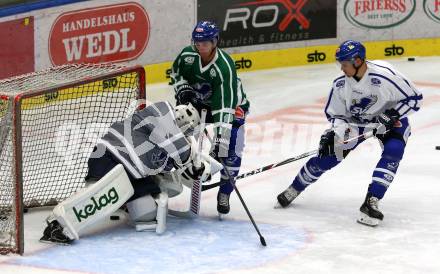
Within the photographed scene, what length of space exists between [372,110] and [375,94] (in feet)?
0.39

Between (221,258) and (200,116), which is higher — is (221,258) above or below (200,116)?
below

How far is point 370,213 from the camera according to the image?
4.88 meters

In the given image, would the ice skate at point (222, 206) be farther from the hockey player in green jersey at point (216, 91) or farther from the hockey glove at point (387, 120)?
the hockey glove at point (387, 120)

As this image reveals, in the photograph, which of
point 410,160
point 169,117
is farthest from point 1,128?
point 410,160

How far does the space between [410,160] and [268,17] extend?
9.93ft

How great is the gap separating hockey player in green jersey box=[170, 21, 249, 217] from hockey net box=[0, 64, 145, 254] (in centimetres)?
31

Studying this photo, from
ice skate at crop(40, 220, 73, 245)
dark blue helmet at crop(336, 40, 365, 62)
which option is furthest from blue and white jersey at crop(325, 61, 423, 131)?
ice skate at crop(40, 220, 73, 245)

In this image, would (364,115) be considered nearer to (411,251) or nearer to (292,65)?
(411,251)

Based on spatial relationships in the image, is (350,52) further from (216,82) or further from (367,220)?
(367,220)

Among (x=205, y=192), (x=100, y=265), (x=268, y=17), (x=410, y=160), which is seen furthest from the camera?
(x=268, y=17)

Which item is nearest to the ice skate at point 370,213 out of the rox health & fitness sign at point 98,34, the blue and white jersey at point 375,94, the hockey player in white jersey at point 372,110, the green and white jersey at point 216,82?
the hockey player in white jersey at point 372,110

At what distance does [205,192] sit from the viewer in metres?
5.75

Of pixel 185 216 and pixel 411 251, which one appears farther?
pixel 185 216

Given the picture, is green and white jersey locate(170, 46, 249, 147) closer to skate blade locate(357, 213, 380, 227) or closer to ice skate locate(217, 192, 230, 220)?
ice skate locate(217, 192, 230, 220)
